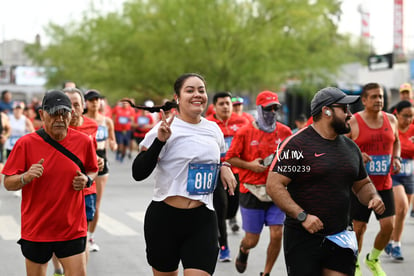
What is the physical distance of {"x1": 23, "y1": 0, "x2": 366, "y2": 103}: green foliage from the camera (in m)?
32.9

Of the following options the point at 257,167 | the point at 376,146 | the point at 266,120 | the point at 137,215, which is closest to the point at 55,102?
the point at 257,167

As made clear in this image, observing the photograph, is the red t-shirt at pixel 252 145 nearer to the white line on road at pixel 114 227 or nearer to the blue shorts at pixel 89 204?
the blue shorts at pixel 89 204

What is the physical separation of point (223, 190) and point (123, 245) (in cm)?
184

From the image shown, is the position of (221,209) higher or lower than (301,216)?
lower

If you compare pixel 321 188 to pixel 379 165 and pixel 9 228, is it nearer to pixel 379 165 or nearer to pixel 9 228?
pixel 379 165

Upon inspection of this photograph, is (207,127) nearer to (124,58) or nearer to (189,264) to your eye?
(189,264)

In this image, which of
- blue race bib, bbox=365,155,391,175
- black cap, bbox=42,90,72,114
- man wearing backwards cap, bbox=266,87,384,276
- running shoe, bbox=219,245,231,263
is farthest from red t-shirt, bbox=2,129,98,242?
running shoe, bbox=219,245,231,263

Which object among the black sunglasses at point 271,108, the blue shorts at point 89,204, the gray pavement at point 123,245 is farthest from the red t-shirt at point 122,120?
the blue shorts at point 89,204

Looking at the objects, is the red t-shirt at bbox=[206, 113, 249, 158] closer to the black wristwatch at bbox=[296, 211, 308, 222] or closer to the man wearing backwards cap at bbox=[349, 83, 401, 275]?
the man wearing backwards cap at bbox=[349, 83, 401, 275]

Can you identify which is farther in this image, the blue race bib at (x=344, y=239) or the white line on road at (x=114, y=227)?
the white line on road at (x=114, y=227)

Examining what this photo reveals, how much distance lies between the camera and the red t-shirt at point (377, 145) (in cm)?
862

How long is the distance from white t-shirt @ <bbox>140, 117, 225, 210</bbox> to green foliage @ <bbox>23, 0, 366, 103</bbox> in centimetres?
2697

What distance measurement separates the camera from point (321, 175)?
224 inches

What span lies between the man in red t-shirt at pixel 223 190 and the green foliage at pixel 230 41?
21.2 m
